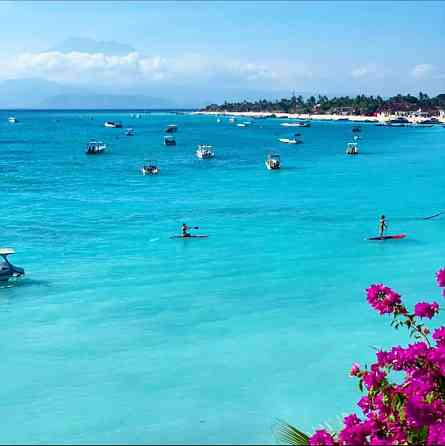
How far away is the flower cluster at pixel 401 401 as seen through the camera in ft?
18.3

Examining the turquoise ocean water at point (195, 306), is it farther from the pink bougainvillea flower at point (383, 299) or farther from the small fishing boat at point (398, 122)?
the small fishing boat at point (398, 122)

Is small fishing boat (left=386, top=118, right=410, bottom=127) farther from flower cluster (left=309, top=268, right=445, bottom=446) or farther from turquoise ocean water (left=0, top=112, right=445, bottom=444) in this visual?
flower cluster (left=309, top=268, right=445, bottom=446)

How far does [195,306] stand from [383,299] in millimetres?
14851

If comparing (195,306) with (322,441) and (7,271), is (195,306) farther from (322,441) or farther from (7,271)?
(322,441)

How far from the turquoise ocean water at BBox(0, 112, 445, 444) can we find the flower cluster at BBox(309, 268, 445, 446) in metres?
7.12

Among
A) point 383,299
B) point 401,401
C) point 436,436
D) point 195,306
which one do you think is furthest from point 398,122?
point 436,436

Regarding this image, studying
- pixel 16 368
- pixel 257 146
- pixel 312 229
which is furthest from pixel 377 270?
pixel 257 146

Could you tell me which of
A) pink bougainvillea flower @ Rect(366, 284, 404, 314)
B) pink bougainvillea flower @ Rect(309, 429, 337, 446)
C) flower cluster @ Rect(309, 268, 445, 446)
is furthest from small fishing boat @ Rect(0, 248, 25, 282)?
pink bougainvillea flower @ Rect(309, 429, 337, 446)

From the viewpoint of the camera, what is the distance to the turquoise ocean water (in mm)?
14594

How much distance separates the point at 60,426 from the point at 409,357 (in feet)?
32.0

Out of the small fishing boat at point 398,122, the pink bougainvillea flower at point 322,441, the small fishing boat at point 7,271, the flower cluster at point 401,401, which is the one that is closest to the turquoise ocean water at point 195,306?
the small fishing boat at point 7,271

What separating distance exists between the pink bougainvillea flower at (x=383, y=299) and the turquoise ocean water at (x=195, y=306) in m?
6.98

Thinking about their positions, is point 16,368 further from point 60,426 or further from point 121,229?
point 121,229

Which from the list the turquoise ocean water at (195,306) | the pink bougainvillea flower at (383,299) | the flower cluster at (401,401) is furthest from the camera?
the turquoise ocean water at (195,306)
